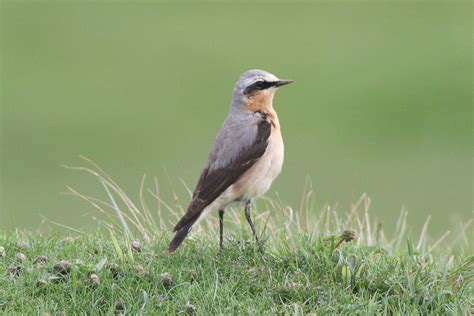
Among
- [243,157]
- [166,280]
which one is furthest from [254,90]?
[166,280]

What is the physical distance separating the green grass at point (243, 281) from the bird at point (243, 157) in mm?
566

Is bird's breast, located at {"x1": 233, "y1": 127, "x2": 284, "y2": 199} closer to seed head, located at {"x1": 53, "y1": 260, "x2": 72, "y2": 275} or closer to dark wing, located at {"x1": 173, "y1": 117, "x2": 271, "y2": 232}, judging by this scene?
dark wing, located at {"x1": 173, "y1": 117, "x2": 271, "y2": 232}

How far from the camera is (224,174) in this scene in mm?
9453

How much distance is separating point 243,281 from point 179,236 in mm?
738

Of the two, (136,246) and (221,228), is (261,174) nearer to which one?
(221,228)

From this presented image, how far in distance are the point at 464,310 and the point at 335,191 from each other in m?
9.92

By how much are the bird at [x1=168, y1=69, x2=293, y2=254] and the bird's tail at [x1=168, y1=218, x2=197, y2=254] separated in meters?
0.13

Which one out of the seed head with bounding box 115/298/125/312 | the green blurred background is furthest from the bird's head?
the green blurred background

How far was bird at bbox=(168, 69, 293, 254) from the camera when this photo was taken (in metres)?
9.38

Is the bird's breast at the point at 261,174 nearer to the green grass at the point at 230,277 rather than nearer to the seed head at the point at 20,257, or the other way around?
the green grass at the point at 230,277

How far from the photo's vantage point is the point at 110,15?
26828 mm

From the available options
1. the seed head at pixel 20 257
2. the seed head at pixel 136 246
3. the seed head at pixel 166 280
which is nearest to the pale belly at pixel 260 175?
the seed head at pixel 136 246

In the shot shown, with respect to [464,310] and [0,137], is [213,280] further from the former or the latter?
[0,137]

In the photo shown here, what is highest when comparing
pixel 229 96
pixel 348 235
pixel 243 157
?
pixel 243 157
